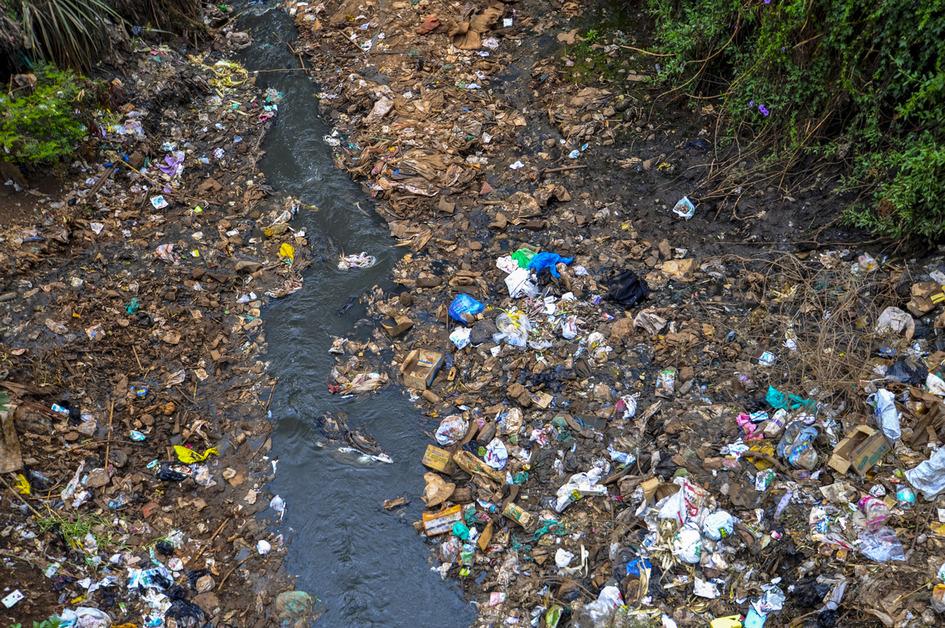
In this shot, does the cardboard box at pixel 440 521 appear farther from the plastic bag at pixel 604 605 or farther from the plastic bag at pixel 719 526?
the plastic bag at pixel 719 526

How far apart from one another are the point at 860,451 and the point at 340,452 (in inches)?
103

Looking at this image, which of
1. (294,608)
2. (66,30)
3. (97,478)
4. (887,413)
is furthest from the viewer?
(66,30)

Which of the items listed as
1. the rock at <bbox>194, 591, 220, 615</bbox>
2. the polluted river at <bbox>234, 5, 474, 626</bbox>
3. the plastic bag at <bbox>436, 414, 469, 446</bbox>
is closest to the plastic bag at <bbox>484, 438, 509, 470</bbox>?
the plastic bag at <bbox>436, 414, 469, 446</bbox>

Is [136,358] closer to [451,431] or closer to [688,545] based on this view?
[451,431]

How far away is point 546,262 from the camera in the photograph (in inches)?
159

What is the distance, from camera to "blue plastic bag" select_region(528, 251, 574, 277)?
13.3 ft

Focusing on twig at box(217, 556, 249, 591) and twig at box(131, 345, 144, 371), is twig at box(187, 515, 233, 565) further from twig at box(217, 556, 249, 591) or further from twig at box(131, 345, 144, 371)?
twig at box(131, 345, 144, 371)

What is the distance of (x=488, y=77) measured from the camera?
17.7 feet

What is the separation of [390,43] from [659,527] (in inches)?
189

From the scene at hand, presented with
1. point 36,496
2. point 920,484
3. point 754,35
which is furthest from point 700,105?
point 36,496

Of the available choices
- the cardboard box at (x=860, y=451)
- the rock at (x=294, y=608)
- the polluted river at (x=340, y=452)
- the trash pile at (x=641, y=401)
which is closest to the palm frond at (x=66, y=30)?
the polluted river at (x=340, y=452)

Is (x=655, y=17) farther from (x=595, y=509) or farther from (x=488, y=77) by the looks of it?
(x=595, y=509)

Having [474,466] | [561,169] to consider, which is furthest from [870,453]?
[561,169]

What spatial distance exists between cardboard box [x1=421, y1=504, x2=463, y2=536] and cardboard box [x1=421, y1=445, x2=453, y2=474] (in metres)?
0.22
